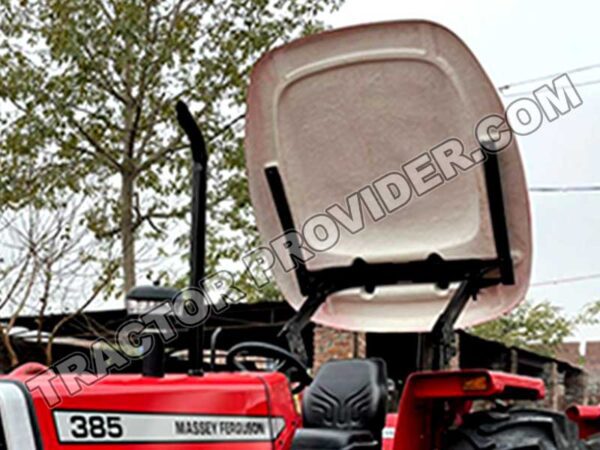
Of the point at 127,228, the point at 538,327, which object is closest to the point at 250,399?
the point at 127,228

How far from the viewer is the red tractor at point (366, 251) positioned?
2.64 meters

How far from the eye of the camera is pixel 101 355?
270 cm

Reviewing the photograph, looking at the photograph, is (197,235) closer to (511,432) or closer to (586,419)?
(511,432)

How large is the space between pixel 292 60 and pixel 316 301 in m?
0.95

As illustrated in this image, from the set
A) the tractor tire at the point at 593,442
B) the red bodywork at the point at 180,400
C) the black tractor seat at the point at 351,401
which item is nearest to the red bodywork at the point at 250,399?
the red bodywork at the point at 180,400

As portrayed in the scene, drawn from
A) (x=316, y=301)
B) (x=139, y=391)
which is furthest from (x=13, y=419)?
(x=316, y=301)

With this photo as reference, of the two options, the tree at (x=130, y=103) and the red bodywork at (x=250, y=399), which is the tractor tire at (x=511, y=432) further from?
the tree at (x=130, y=103)

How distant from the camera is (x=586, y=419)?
4.16 metres

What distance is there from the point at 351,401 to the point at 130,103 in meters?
6.23

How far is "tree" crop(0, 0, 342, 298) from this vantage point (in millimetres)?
8508

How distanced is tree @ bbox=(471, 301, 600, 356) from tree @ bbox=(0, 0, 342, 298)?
7780 millimetres

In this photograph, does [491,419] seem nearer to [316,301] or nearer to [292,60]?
[316,301]

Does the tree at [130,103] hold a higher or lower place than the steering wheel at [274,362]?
higher

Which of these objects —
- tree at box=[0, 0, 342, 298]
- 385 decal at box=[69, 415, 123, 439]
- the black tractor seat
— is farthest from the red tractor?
tree at box=[0, 0, 342, 298]
